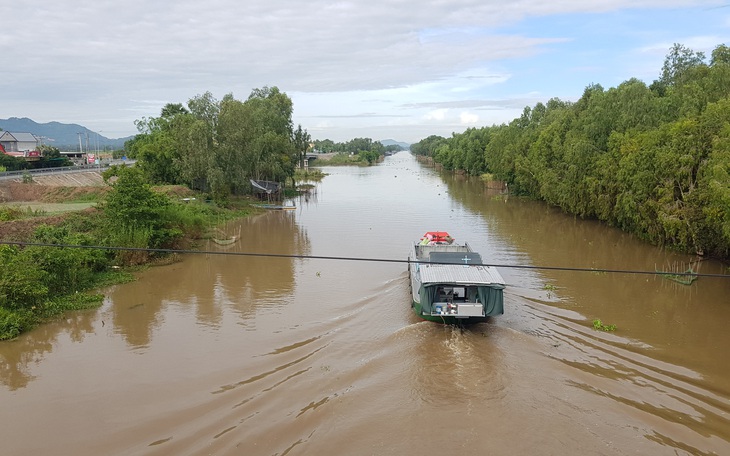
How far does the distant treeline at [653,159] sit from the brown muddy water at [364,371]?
8.76 ft

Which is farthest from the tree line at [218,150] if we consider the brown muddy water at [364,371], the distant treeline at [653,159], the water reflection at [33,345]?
the distant treeline at [653,159]

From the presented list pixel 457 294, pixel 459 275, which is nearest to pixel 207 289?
pixel 457 294

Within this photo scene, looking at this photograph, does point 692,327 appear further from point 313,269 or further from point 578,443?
point 313,269

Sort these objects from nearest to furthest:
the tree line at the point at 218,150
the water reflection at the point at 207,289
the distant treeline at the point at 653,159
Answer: the water reflection at the point at 207,289 → the distant treeline at the point at 653,159 → the tree line at the point at 218,150

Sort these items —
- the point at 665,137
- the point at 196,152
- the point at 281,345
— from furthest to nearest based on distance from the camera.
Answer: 1. the point at 196,152
2. the point at 665,137
3. the point at 281,345

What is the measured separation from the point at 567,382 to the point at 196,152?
1200 inches

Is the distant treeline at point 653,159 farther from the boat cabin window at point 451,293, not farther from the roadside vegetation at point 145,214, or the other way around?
the roadside vegetation at point 145,214

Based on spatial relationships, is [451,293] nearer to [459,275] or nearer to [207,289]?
[459,275]

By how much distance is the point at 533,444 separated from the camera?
8.62 metres

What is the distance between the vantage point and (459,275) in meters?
13.7

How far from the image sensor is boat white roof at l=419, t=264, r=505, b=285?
43.1 ft

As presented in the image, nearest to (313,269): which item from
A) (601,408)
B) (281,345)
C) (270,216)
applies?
(281,345)

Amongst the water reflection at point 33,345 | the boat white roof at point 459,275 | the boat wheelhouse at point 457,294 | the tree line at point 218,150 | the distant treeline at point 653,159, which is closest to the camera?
the water reflection at point 33,345

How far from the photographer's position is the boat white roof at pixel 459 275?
13.1 meters
